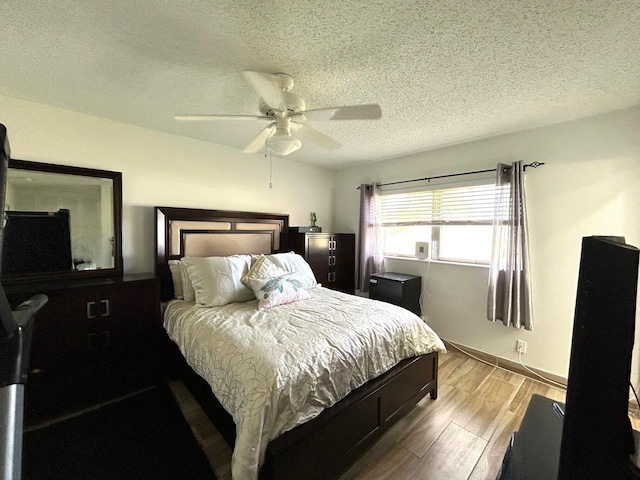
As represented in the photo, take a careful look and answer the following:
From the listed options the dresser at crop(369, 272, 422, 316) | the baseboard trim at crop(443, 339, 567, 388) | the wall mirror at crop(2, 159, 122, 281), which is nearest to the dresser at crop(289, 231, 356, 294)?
the dresser at crop(369, 272, 422, 316)

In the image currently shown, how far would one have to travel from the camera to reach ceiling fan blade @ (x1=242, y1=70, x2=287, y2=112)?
128 centimetres

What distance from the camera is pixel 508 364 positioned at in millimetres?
2602

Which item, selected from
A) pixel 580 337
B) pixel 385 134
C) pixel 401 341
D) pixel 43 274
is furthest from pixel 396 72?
pixel 43 274

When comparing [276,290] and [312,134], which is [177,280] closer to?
[276,290]

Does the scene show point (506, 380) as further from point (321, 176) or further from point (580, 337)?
point (321, 176)

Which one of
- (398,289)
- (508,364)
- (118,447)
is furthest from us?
(398,289)

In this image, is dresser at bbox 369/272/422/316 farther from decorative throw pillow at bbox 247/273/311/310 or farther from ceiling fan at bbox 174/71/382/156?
ceiling fan at bbox 174/71/382/156

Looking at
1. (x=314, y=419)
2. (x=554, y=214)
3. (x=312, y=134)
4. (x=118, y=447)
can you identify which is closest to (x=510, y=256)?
(x=554, y=214)

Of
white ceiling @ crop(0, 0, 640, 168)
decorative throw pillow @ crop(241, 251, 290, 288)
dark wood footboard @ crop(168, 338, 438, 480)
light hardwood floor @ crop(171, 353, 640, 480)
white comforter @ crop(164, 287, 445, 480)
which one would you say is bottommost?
light hardwood floor @ crop(171, 353, 640, 480)

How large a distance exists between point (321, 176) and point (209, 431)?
340 cm

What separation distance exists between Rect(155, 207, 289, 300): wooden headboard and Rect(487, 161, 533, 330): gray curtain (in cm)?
242

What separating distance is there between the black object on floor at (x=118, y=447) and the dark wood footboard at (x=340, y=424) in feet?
0.72

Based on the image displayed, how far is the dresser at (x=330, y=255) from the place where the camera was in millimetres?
3346

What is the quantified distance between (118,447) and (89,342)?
0.78 m
